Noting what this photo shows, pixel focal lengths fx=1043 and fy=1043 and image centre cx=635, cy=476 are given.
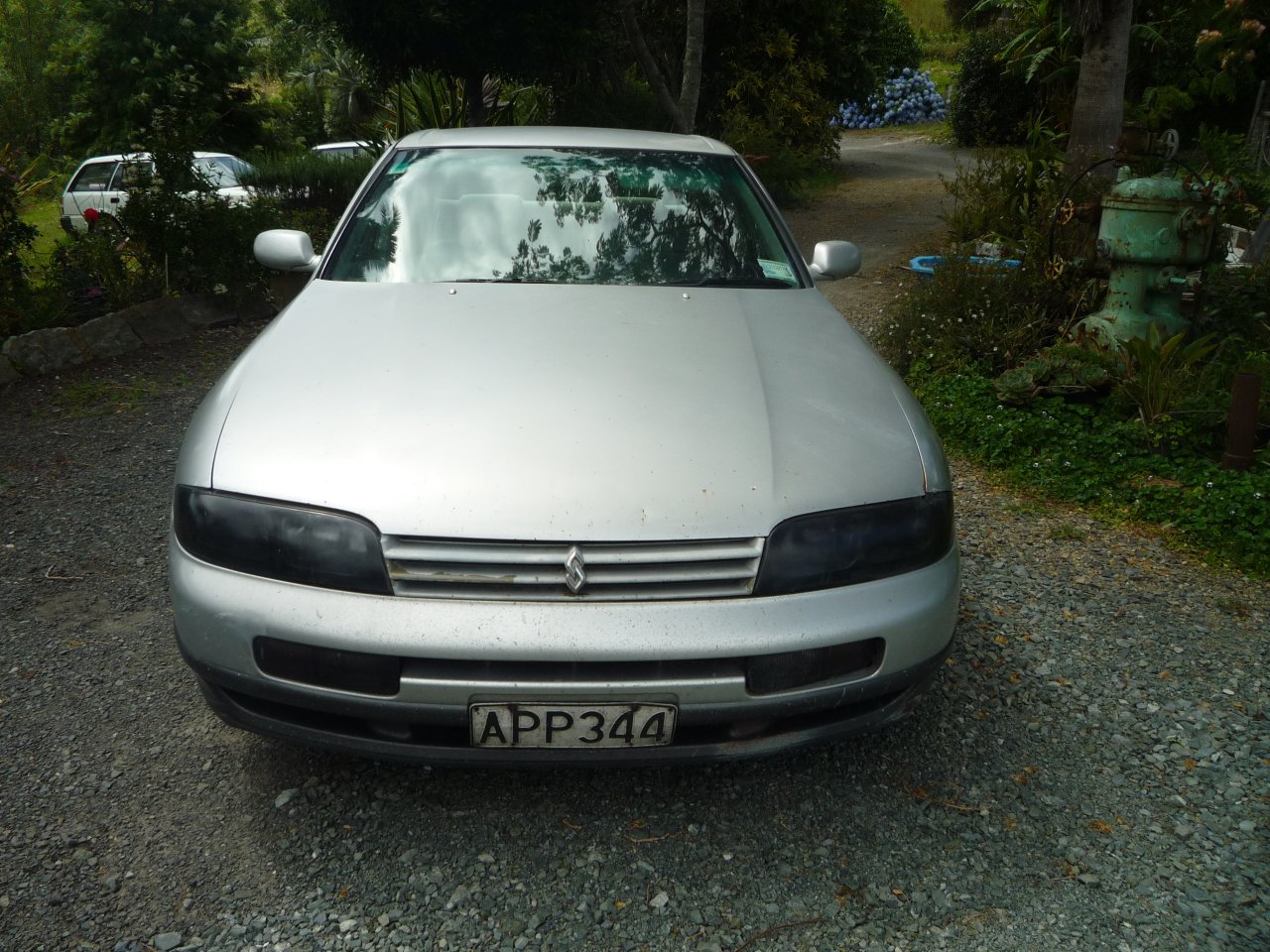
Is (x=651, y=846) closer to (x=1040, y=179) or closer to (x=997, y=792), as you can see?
(x=997, y=792)

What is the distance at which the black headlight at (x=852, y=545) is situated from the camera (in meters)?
2.10

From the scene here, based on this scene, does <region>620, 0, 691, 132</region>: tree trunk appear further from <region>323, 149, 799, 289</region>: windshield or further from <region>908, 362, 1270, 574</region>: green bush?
<region>323, 149, 799, 289</region>: windshield

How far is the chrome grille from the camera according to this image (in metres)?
2.03

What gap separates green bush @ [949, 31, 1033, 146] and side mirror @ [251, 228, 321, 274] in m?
17.5

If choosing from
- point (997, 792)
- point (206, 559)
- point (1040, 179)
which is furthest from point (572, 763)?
point (1040, 179)

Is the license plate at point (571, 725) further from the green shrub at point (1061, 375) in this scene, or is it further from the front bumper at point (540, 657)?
the green shrub at point (1061, 375)

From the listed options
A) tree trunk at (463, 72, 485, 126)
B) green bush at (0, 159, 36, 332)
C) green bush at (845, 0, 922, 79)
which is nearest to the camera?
green bush at (0, 159, 36, 332)

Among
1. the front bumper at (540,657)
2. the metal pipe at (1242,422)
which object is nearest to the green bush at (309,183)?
the metal pipe at (1242,422)

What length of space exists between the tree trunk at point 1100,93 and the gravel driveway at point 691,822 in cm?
512

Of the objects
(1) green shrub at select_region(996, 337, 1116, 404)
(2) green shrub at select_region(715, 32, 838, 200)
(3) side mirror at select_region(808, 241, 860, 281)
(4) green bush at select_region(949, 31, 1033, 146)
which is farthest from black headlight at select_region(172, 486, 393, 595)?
(4) green bush at select_region(949, 31, 1033, 146)

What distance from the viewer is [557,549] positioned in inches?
80.0

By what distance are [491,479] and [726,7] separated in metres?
15.0

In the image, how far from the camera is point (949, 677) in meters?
3.04

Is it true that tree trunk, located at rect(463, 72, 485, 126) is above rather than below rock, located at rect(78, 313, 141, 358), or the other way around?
above
